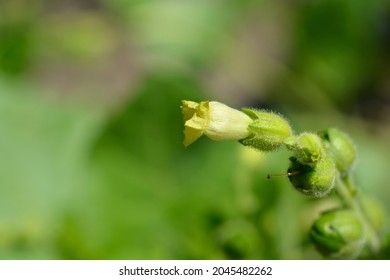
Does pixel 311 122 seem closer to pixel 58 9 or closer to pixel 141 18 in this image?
pixel 141 18

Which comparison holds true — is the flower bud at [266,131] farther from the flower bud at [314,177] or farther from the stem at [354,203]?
the stem at [354,203]

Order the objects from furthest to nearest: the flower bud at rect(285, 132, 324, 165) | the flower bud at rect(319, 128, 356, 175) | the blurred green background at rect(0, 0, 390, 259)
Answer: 1. the blurred green background at rect(0, 0, 390, 259)
2. the flower bud at rect(319, 128, 356, 175)
3. the flower bud at rect(285, 132, 324, 165)

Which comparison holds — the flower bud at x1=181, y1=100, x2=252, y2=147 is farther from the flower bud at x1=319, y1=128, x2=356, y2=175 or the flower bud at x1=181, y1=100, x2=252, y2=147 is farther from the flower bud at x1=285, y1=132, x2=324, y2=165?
the flower bud at x1=319, y1=128, x2=356, y2=175

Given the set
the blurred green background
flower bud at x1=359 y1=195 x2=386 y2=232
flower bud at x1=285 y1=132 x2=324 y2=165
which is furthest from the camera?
the blurred green background

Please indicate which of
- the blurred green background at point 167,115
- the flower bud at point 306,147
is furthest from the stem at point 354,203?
the blurred green background at point 167,115

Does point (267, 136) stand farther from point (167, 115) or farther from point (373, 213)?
point (167, 115)

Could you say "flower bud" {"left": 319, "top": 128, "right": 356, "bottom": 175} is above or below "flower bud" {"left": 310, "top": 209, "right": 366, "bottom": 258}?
above

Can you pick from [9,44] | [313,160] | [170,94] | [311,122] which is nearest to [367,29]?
[311,122]

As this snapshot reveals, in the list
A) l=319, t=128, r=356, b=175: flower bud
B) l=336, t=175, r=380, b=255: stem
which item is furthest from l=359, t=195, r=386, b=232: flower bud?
l=319, t=128, r=356, b=175: flower bud
